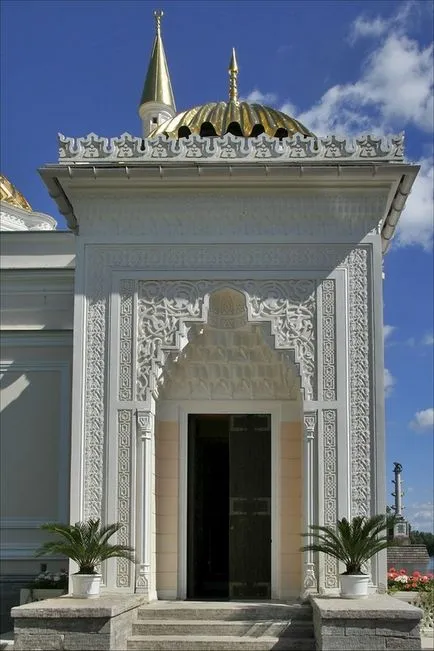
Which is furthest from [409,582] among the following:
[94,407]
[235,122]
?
[235,122]

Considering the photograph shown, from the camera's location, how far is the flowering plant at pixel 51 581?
10.3 m

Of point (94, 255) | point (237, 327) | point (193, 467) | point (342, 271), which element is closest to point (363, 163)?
point (342, 271)

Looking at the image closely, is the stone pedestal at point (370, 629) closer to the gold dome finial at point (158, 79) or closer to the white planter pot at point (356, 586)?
the white planter pot at point (356, 586)

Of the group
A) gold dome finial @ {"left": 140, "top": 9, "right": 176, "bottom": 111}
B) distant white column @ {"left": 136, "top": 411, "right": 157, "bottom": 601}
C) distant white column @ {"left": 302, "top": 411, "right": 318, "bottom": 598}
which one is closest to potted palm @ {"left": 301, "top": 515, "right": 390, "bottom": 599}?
distant white column @ {"left": 302, "top": 411, "right": 318, "bottom": 598}

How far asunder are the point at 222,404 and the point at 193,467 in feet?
2.53

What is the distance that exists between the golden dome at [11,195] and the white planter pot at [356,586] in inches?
343

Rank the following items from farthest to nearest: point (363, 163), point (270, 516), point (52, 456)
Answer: point (52, 456) < point (270, 516) < point (363, 163)

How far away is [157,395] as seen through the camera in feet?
33.2

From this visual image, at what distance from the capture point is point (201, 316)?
9938mm

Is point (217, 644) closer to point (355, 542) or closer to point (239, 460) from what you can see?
point (355, 542)

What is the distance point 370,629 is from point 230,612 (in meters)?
1.61

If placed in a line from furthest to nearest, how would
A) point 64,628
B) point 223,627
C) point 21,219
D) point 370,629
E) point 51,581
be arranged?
point 21,219
point 51,581
point 223,627
point 64,628
point 370,629

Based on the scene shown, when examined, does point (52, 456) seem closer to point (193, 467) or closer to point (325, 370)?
point (193, 467)

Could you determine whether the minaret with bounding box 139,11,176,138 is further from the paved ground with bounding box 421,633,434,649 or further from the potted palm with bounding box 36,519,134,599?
the paved ground with bounding box 421,633,434,649
